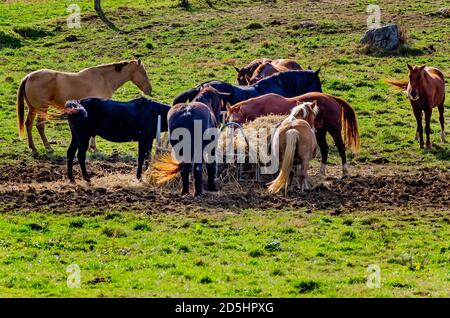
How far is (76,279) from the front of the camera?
31.7 ft

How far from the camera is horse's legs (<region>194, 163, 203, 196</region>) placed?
1397 cm

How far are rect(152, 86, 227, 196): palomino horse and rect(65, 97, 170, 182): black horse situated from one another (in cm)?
88

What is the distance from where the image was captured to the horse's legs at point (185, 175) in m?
14.0

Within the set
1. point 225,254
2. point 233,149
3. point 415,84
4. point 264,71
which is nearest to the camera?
point 225,254

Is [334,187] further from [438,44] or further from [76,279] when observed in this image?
[438,44]

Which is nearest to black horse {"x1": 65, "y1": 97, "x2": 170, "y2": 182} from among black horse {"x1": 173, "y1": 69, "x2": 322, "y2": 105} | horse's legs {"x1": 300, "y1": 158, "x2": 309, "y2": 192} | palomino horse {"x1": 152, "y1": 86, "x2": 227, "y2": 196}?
palomino horse {"x1": 152, "y1": 86, "x2": 227, "y2": 196}

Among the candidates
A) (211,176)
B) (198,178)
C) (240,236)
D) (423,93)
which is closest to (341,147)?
(211,176)

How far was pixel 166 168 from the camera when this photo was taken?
561 inches

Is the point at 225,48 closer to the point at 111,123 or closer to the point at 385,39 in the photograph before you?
the point at 385,39

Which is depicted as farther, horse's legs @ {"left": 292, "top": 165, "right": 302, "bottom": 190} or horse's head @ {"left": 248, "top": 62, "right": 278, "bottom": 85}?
horse's head @ {"left": 248, "top": 62, "right": 278, "bottom": 85}

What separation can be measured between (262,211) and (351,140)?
3836mm

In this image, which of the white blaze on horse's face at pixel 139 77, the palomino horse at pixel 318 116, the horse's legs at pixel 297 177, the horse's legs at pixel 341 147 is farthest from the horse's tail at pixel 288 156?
the white blaze on horse's face at pixel 139 77

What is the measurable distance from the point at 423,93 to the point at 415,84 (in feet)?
1.06

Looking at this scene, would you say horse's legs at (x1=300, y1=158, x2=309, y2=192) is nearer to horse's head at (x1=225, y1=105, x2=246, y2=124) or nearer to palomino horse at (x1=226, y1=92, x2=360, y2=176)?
palomino horse at (x1=226, y1=92, x2=360, y2=176)
